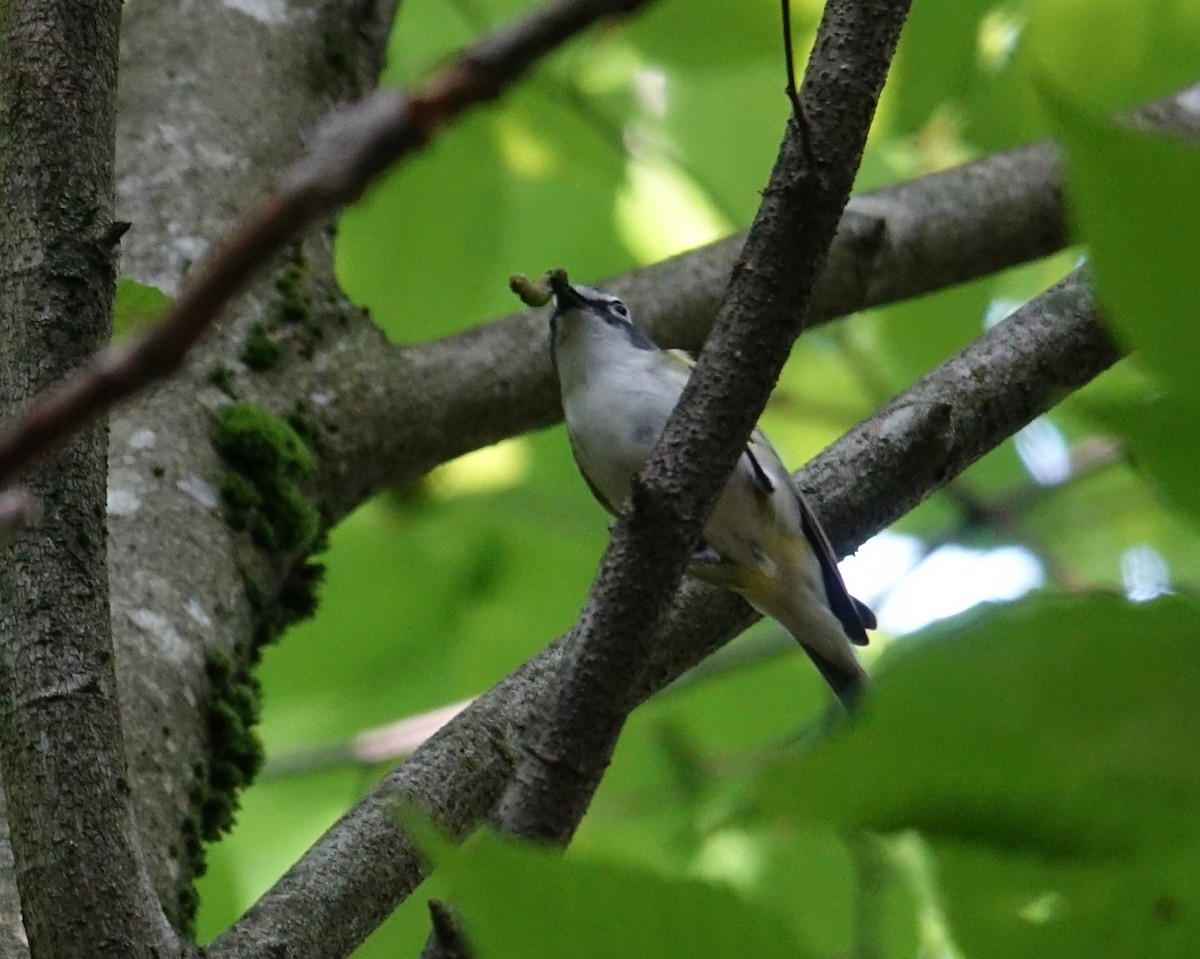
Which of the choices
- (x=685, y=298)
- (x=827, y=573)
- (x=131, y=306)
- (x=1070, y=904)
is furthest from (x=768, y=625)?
(x=1070, y=904)

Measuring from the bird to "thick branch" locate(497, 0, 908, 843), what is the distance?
1.67 meters

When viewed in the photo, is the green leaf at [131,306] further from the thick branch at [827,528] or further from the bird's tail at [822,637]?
the bird's tail at [822,637]

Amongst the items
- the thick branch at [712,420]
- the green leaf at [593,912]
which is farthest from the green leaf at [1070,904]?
the thick branch at [712,420]

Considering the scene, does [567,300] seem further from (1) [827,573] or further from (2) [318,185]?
(2) [318,185]

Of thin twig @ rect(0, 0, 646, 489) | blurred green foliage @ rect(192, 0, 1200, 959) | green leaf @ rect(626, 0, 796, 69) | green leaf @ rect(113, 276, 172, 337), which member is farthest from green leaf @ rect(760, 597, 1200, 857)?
green leaf @ rect(626, 0, 796, 69)

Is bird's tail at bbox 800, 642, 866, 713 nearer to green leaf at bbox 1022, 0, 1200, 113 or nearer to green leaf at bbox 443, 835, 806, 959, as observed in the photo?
green leaf at bbox 1022, 0, 1200, 113

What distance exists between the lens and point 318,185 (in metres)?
0.56

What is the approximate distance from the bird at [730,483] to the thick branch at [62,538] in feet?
5.79

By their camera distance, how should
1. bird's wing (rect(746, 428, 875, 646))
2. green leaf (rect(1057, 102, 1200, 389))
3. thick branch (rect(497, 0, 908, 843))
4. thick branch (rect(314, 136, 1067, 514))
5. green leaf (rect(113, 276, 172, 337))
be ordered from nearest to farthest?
green leaf (rect(1057, 102, 1200, 389))
thick branch (rect(497, 0, 908, 843))
green leaf (rect(113, 276, 172, 337))
thick branch (rect(314, 136, 1067, 514))
bird's wing (rect(746, 428, 875, 646))

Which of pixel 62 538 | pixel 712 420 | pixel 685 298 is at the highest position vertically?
pixel 685 298

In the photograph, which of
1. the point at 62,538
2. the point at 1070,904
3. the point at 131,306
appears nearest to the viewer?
the point at 1070,904

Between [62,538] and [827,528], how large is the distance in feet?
4.28

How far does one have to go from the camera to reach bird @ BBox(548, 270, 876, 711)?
11.3ft

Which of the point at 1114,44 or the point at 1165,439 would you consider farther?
the point at 1114,44
